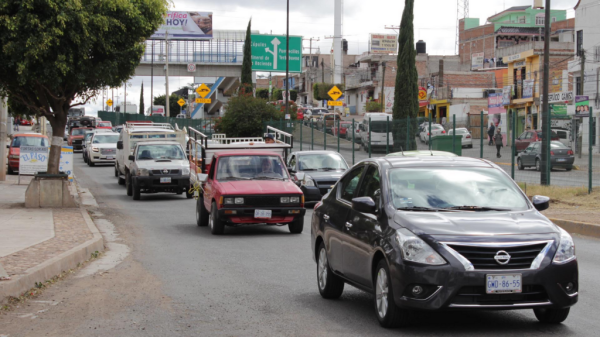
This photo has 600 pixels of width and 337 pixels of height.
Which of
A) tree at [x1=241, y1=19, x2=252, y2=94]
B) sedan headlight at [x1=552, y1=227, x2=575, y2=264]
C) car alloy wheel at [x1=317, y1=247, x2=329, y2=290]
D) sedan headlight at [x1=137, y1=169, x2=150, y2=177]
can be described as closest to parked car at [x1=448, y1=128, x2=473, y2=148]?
sedan headlight at [x1=137, y1=169, x2=150, y2=177]

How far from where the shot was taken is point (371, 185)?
7777mm

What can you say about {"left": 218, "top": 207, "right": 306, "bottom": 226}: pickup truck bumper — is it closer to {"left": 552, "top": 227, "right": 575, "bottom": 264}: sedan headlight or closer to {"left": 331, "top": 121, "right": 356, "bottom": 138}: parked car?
{"left": 552, "top": 227, "right": 575, "bottom": 264}: sedan headlight

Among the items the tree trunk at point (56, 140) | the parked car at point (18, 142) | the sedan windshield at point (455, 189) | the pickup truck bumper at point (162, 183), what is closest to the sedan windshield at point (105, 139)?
the parked car at point (18, 142)

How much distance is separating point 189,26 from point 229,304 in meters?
63.6

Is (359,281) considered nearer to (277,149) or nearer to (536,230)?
(536,230)

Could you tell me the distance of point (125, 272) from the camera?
1074 centimetres

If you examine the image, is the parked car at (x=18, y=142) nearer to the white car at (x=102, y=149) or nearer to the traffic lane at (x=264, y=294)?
the white car at (x=102, y=149)

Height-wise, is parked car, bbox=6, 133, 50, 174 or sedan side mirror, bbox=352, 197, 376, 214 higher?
sedan side mirror, bbox=352, 197, 376, 214

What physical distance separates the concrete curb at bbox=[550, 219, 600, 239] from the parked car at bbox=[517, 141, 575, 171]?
6807 millimetres

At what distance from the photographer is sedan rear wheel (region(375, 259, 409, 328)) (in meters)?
6.60

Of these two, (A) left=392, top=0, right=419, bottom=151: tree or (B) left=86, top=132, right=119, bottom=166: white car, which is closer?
(A) left=392, top=0, right=419, bottom=151: tree

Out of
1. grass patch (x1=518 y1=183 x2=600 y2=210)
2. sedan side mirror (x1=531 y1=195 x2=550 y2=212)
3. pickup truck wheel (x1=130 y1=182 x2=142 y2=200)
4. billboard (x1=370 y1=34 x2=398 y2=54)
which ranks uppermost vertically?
billboard (x1=370 y1=34 x2=398 y2=54)

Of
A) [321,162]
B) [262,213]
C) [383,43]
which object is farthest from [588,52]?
[383,43]

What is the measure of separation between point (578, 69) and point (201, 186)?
4222 cm
